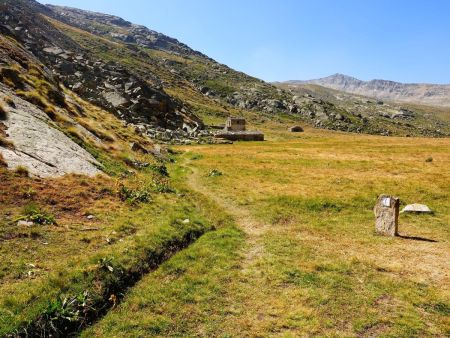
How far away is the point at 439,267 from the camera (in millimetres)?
16844

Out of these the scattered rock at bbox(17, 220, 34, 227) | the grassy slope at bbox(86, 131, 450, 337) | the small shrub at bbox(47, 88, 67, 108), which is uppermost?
the small shrub at bbox(47, 88, 67, 108)

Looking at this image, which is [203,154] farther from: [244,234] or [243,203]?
[244,234]

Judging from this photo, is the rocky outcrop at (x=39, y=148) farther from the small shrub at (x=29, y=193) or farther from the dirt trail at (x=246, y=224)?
the dirt trail at (x=246, y=224)

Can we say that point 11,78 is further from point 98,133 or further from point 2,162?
point 2,162

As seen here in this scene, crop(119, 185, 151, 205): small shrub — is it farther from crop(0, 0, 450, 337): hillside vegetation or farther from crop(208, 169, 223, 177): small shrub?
crop(208, 169, 223, 177): small shrub

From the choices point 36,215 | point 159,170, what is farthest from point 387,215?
point 159,170

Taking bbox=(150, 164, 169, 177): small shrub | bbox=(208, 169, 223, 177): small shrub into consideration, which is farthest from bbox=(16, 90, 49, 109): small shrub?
bbox=(208, 169, 223, 177): small shrub

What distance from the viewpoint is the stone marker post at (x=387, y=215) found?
21.1m

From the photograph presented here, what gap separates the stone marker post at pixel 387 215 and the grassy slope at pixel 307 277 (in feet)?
2.09

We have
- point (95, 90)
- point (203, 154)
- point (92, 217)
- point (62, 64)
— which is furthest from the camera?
point (62, 64)

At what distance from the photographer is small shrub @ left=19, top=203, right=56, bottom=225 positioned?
16906 mm

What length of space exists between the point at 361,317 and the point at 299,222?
1105 centimetres

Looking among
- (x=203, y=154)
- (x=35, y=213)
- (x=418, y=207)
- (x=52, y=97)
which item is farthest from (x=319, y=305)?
(x=203, y=154)

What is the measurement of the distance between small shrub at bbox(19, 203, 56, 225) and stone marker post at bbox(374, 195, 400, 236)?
56.8ft
